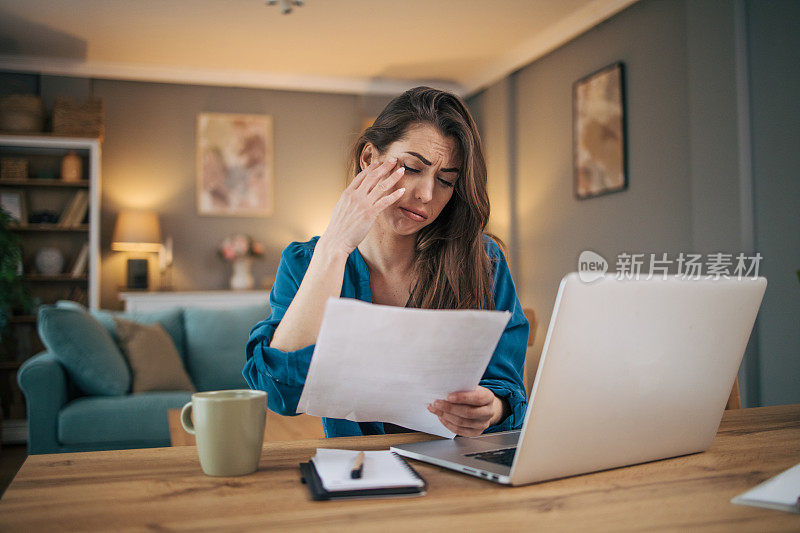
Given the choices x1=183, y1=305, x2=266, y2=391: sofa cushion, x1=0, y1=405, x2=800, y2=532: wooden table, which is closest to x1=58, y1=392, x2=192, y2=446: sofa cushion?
x1=183, y1=305, x2=266, y2=391: sofa cushion

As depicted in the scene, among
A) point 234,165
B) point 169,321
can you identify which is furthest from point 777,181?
point 234,165

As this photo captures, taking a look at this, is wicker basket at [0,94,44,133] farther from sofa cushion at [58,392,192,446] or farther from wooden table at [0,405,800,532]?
wooden table at [0,405,800,532]

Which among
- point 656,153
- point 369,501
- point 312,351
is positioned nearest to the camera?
point 369,501

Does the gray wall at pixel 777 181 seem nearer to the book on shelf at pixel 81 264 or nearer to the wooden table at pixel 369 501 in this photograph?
the wooden table at pixel 369 501

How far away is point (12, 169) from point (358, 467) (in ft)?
15.9

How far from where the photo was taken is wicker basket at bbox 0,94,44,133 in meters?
4.48

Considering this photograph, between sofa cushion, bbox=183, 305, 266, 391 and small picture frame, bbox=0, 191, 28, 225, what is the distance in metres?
1.68

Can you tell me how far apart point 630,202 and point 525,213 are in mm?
1267

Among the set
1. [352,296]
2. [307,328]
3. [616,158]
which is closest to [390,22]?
[616,158]

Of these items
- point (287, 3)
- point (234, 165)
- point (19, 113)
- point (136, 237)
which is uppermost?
point (287, 3)

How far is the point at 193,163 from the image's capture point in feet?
17.5

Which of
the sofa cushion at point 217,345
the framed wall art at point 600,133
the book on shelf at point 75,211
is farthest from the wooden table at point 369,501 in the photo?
the book on shelf at point 75,211

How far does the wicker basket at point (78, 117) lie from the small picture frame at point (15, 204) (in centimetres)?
55

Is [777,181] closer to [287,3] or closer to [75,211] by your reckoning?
[287,3]
